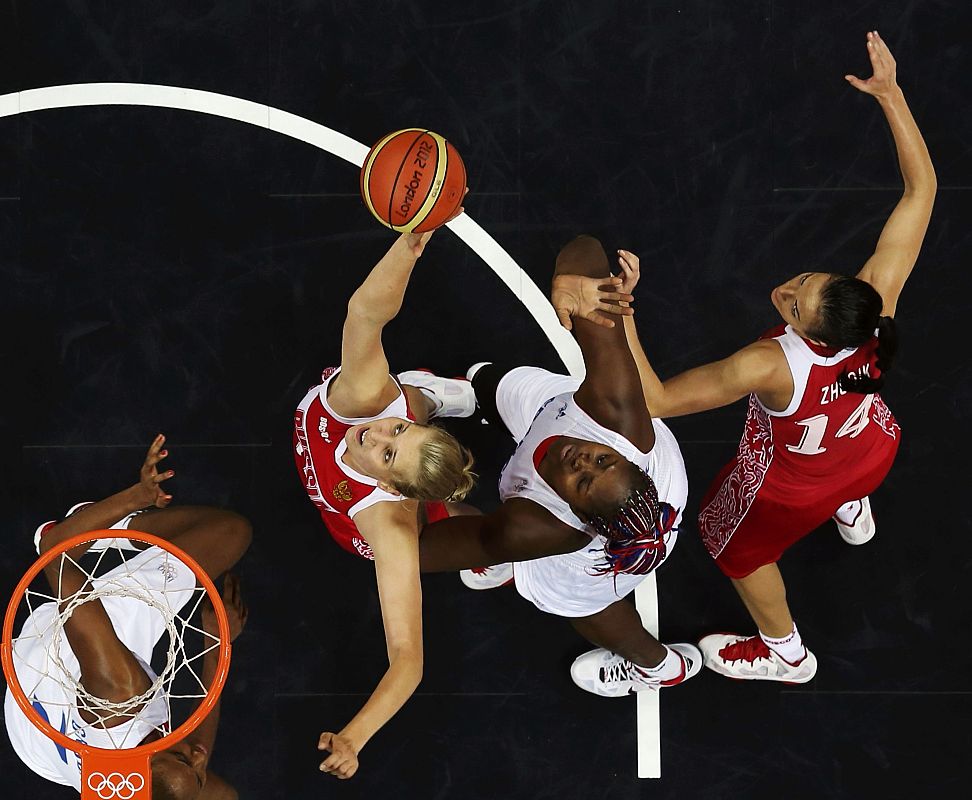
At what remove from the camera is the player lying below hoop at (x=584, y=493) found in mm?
3231

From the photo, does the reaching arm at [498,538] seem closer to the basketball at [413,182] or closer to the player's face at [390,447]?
the player's face at [390,447]

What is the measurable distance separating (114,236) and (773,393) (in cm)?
338

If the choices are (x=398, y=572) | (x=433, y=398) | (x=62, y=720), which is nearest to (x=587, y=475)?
(x=398, y=572)

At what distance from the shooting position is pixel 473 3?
481 cm

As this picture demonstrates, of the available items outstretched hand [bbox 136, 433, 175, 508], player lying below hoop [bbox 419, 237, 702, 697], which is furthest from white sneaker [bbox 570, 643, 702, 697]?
outstretched hand [bbox 136, 433, 175, 508]

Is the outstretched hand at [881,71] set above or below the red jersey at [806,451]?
above

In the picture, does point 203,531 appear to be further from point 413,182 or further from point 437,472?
point 413,182

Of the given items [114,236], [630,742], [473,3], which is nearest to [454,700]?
[630,742]

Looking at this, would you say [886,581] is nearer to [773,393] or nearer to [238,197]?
[773,393]

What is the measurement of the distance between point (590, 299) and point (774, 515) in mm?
1438

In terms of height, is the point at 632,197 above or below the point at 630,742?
above

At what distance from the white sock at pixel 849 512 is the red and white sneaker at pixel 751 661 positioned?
681 millimetres

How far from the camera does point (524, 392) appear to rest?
4.18 m

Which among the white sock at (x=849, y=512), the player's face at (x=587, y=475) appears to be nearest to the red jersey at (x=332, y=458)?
the player's face at (x=587, y=475)
